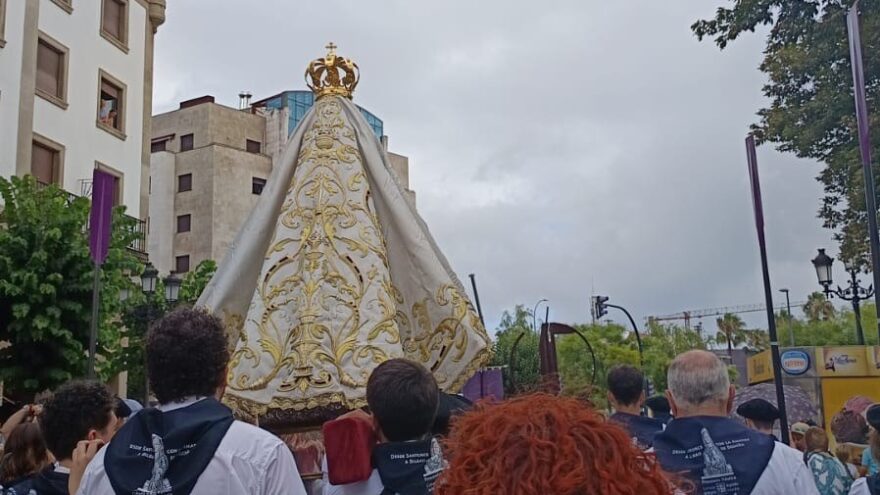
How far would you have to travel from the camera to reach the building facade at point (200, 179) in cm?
4641

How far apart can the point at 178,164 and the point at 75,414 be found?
45633mm

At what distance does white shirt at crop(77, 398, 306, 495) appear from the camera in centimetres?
280

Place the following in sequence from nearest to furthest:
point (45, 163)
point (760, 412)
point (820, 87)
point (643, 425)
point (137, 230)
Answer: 1. point (643, 425)
2. point (760, 412)
3. point (820, 87)
4. point (45, 163)
5. point (137, 230)

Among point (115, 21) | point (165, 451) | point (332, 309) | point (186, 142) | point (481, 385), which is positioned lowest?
point (165, 451)

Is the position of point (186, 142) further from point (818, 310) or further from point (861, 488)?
point (861, 488)

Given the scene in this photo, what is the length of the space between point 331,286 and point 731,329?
265ft

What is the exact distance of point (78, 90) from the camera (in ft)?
78.9

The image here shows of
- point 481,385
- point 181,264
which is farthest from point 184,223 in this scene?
point 481,385

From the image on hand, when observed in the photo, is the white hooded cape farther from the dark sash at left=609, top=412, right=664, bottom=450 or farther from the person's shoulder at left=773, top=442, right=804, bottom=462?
the person's shoulder at left=773, top=442, right=804, bottom=462

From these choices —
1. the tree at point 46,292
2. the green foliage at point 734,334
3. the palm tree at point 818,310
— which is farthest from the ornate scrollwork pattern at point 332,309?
the green foliage at point 734,334

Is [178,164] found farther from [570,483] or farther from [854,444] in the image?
[570,483]

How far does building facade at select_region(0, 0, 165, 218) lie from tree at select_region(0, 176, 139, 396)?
4.88m

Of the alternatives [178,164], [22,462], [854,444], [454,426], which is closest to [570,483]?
[454,426]

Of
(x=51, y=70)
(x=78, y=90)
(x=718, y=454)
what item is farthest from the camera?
(x=78, y=90)
